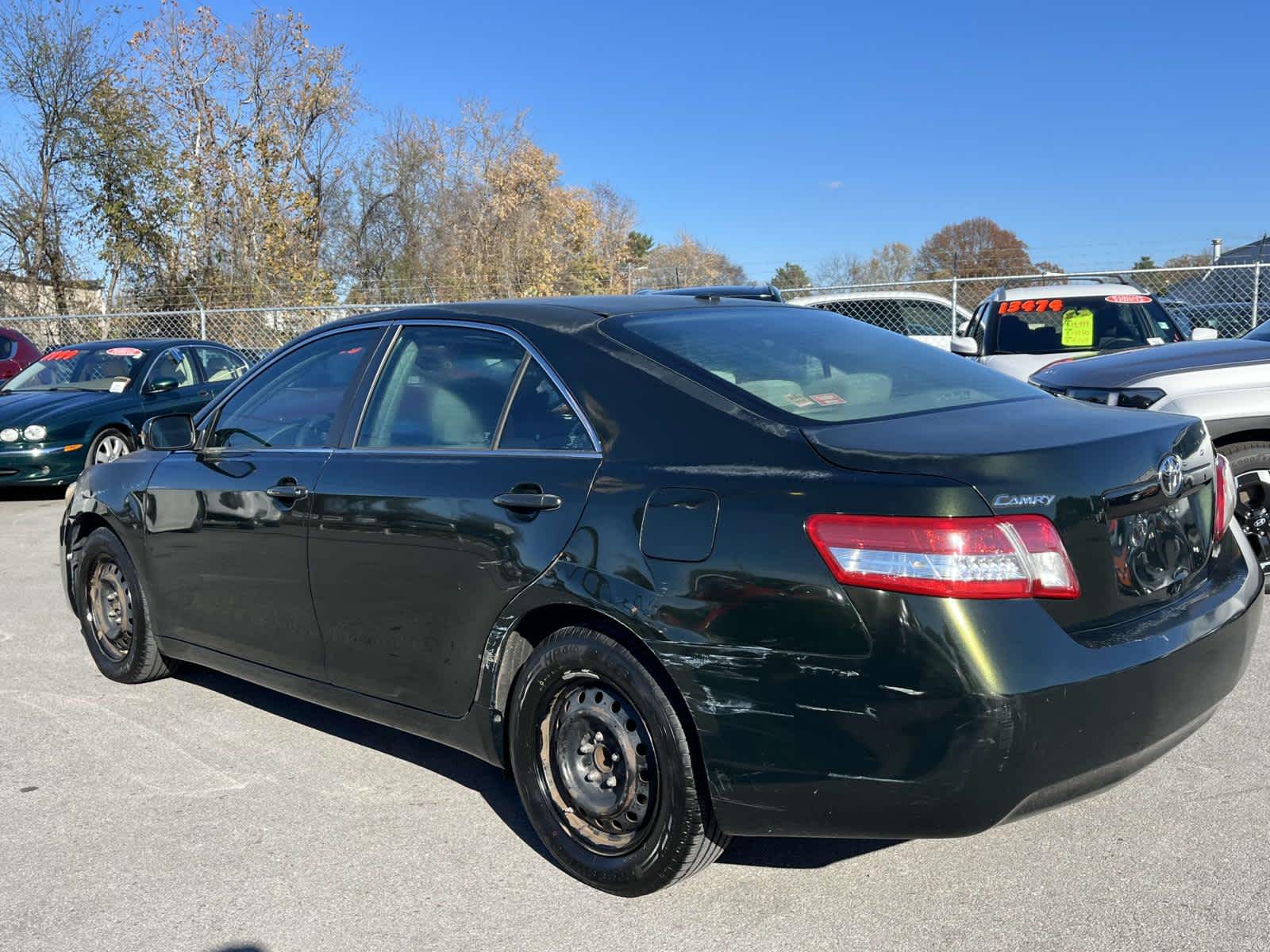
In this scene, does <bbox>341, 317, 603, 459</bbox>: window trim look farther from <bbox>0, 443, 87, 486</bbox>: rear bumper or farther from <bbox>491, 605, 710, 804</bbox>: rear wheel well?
<bbox>0, 443, 87, 486</bbox>: rear bumper

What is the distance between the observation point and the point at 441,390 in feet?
12.3

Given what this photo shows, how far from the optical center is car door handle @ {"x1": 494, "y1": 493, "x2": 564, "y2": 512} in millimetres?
3170

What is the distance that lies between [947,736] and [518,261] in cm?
4536

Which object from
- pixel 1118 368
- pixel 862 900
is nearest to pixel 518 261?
pixel 1118 368

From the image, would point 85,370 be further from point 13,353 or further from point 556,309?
point 556,309

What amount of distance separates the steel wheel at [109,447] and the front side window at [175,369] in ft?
2.37

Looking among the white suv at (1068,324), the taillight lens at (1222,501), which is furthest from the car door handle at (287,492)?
the white suv at (1068,324)

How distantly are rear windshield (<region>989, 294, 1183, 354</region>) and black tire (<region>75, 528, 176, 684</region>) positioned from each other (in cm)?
707

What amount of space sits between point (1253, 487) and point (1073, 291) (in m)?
4.44

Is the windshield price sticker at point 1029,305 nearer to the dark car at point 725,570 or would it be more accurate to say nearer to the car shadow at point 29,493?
the dark car at point 725,570

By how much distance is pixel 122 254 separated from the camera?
3059 cm

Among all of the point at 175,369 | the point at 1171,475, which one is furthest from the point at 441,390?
the point at 175,369

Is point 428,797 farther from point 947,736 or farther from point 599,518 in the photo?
point 947,736

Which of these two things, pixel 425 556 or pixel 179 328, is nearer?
pixel 425 556
